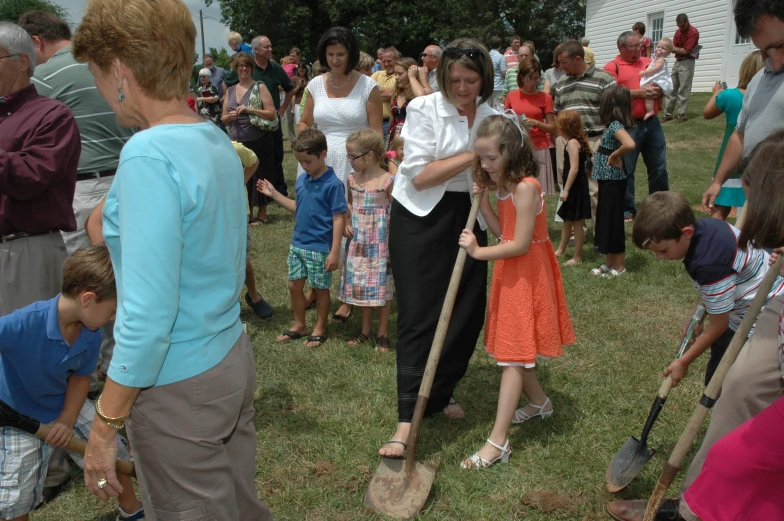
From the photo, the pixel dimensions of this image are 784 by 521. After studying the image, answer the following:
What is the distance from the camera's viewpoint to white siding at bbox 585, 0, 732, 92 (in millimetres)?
19344

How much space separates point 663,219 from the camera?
2.73 meters

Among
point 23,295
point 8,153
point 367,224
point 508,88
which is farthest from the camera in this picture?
point 508,88

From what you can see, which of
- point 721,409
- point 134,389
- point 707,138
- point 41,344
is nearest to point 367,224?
point 41,344

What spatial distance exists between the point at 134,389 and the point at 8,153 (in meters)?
1.97

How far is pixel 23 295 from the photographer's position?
10.9 feet

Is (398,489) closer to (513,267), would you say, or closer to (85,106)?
(513,267)

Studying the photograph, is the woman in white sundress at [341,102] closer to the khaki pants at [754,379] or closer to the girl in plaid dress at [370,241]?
the girl in plaid dress at [370,241]

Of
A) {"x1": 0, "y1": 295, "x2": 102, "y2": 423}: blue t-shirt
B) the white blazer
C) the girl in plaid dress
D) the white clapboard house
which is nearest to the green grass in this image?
the girl in plaid dress

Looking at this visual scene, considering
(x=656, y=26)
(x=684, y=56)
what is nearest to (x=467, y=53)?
(x=684, y=56)

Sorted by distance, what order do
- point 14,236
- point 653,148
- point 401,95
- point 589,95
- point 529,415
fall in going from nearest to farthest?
1. point 14,236
2. point 529,415
3. point 589,95
4. point 653,148
5. point 401,95

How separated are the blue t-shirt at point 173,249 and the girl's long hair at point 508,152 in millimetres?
1656

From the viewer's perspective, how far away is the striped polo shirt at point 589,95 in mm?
7352

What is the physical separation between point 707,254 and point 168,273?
2.19 meters

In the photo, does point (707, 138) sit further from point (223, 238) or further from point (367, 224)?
point (223, 238)
